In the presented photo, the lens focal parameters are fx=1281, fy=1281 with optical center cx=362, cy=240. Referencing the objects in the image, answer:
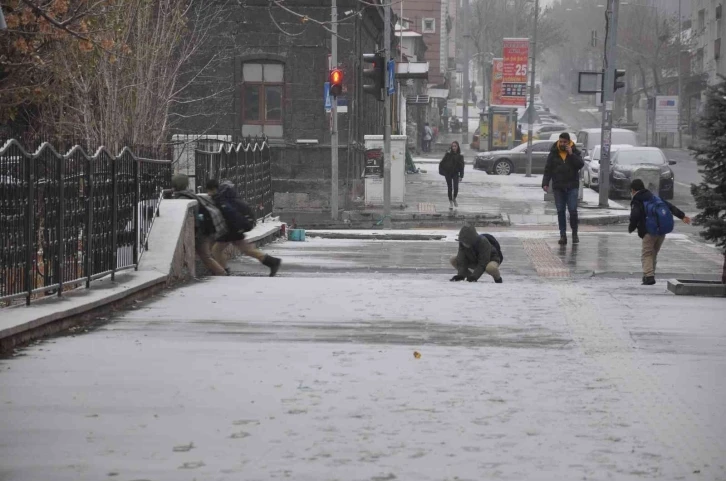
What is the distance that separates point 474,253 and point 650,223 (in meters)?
2.33

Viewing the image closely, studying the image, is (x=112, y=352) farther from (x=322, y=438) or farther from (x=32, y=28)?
(x=32, y=28)

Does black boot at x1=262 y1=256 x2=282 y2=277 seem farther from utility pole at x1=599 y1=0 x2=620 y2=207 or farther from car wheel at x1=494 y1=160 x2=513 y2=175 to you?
car wheel at x1=494 y1=160 x2=513 y2=175

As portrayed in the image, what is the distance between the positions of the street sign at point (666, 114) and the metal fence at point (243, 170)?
56.2 metres

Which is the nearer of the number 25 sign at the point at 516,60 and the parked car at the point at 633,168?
the parked car at the point at 633,168

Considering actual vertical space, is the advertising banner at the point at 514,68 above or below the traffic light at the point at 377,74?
above

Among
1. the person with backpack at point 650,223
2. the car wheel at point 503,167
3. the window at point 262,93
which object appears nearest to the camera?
the person with backpack at point 650,223

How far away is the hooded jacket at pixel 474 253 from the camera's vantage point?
1435cm

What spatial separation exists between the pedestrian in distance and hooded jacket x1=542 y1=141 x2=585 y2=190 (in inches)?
293

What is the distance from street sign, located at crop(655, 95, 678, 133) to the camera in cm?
7749

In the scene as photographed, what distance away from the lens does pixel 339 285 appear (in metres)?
12.6

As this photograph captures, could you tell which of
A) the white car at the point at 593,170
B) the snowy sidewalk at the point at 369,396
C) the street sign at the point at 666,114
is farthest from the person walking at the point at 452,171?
the street sign at the point at 666,114

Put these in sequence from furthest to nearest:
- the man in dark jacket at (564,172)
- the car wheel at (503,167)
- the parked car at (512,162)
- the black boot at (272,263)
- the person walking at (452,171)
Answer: the car wheel at (503,167), the parked car at (512,162), the person walking at (452,171), the man in dark jacket at (564,172), the black boot at (272,263)

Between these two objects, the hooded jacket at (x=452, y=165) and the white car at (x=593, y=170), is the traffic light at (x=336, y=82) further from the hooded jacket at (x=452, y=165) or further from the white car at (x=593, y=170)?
the white car at (x=593, y=170)

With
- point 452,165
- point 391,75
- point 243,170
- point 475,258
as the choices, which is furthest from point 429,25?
point 475,258
